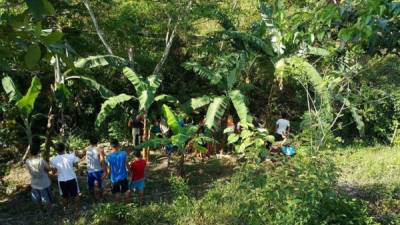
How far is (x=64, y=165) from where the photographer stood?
7660mm

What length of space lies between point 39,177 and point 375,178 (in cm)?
608

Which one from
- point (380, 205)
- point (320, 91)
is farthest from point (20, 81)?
point (380, 205)

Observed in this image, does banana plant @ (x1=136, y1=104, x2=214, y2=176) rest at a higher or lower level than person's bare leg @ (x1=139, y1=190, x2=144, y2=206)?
higher

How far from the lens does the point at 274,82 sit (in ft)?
43.9

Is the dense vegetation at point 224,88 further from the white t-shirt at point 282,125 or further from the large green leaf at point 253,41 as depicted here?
the white t-shirt at point 282,125

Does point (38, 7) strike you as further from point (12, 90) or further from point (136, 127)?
point (136, 127)

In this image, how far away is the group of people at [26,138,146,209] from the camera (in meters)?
7.72

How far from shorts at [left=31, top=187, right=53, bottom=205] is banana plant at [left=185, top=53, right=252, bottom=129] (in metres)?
3.74

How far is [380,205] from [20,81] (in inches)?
359

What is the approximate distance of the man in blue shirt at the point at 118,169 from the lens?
7.82m

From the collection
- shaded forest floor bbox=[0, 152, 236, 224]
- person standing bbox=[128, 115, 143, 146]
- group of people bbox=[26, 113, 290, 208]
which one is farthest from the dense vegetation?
group of people bbox=[26, 113, 290, 208]

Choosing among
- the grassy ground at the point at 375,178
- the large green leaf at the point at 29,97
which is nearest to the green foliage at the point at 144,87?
the large green leaf at the point at 29,97

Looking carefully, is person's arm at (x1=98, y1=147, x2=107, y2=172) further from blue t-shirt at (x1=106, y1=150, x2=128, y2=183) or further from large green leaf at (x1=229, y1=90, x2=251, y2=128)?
large green leaf at (x1=229, y1=90, x2=251, y2=128)

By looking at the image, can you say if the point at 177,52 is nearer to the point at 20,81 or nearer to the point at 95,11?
the point at 95,11
